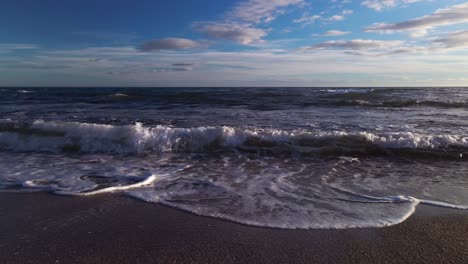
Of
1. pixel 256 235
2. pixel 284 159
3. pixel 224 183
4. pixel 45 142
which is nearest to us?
pixel 256 235

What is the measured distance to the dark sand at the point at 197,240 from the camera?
110 inches

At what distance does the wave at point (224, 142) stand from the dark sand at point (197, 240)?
3.98m

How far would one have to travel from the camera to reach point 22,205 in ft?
13.5

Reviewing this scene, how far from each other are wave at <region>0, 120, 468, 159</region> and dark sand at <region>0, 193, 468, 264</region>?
398 cm

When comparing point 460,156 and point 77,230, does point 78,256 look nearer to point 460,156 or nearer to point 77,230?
point 77,230

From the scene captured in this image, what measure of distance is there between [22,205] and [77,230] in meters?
1.25

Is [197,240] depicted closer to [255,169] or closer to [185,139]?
[255,169]

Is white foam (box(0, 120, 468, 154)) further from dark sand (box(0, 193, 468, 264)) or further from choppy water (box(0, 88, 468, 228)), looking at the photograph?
dark sand (box(0, 193, 468, 264))

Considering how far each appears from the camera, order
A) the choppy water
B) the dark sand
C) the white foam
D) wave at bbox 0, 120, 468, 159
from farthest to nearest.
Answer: the white foam
wave at bbox 0, 120, 468, 159
the choppy water
the dark sand

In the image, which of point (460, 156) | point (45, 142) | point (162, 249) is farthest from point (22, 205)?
point (460, 156)

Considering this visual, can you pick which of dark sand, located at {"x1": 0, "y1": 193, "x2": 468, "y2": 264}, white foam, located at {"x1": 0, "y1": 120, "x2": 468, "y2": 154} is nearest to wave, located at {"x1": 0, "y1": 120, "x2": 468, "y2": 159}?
white foam, located at {"x1": 0, "y1": 120, "x2": 468, "y2": 154}

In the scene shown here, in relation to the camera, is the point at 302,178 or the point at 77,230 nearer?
the point at 77,230

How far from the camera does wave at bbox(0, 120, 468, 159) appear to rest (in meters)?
7.64

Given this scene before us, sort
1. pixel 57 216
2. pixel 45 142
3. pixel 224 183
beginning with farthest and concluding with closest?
pixel 45 142 → pixel 224 183 → pixel 57 216
